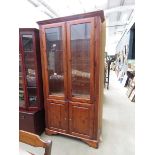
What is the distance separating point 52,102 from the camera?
8.89ft

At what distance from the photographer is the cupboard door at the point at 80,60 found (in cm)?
231

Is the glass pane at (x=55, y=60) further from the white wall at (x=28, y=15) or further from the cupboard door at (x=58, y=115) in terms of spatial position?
the white wall at (x=28, y=15)

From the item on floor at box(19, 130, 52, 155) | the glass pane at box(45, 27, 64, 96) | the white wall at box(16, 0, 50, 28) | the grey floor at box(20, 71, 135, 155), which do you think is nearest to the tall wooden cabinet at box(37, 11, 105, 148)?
the glass pane at box(45, 27, 64, 96)

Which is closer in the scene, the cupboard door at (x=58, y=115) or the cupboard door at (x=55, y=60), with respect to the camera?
the cupboard door at (x=55, y=60)

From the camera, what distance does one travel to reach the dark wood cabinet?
105 inches

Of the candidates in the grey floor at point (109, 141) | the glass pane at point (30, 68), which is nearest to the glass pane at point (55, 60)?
the glass pane at point (30, 68)

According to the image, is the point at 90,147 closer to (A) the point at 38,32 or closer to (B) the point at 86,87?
(B) the point at 86,87

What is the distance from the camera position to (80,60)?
2525 millimetres

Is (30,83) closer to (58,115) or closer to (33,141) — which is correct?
(58,115)

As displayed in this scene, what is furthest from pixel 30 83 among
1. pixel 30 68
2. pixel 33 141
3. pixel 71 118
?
pixel 33 141
